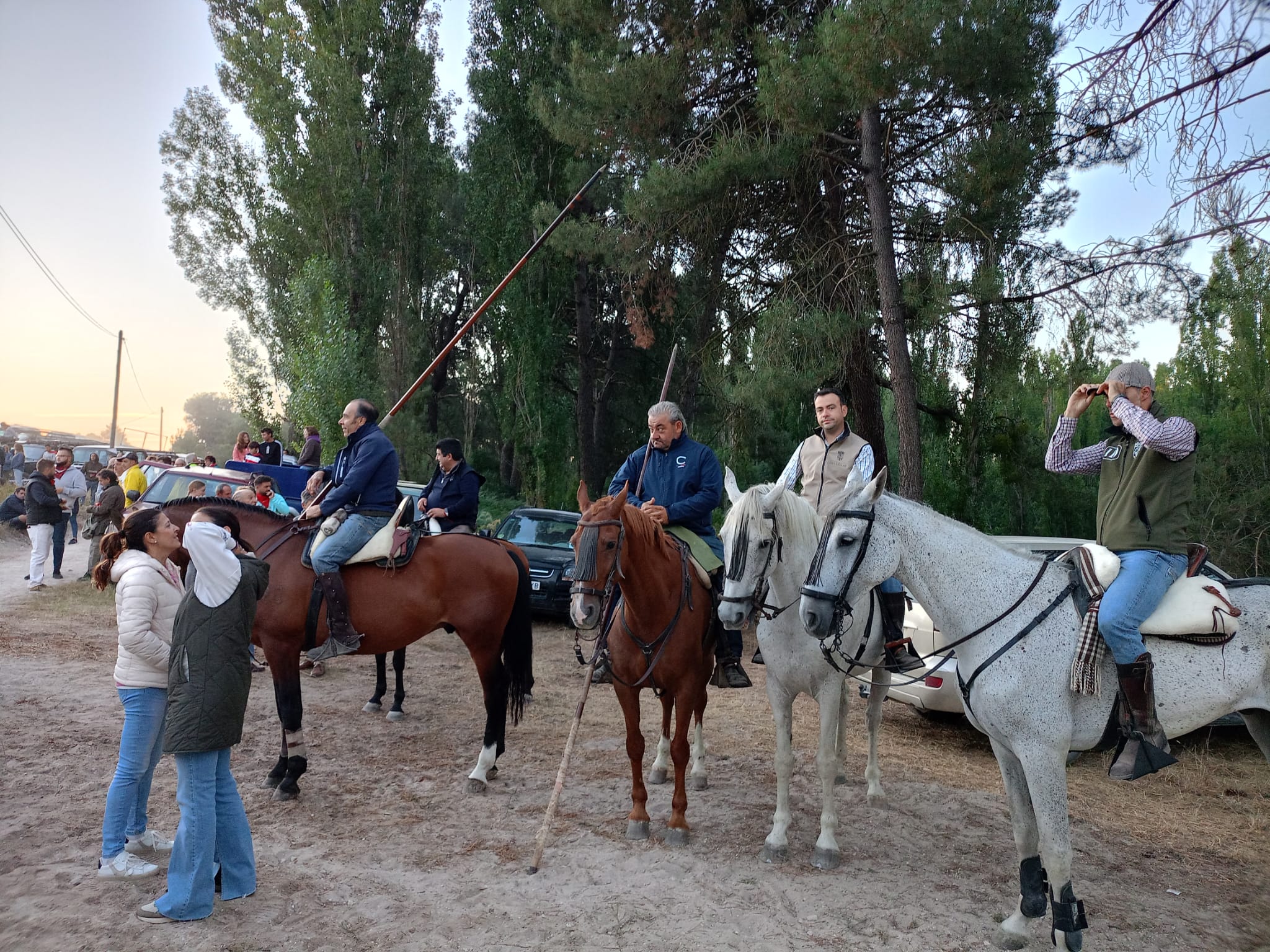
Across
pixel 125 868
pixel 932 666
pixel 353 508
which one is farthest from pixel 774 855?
pixel 353 508

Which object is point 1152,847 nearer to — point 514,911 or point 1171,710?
point 1171,710

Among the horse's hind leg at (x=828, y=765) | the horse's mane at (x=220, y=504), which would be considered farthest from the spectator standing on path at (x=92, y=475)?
the horse's hind leg at (x=828, y=765)

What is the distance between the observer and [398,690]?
7555 millimetres

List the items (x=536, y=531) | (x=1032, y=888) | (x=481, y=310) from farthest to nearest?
(x=536, y=531)
(x=481, y=310)
(x=1032, y=888)

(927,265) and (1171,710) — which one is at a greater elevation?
(927,265)

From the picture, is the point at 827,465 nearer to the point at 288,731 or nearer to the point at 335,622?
the point at 335,622

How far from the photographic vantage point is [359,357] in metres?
20.2

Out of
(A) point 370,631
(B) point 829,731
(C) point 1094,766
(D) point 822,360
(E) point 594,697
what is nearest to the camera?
(B) point 829,731

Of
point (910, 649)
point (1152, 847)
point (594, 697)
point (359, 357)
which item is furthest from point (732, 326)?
point (359, 357)

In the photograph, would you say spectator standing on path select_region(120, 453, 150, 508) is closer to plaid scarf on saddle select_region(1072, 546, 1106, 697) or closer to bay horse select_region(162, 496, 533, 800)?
bay horse select_region(162, 496, 533, 800)

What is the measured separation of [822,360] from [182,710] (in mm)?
8428

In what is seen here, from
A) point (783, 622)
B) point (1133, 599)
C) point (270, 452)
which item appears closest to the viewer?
point (1133, 599)

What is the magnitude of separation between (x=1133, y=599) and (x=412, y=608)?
4620 millimetres

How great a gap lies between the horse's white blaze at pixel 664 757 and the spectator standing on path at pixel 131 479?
426 inches
